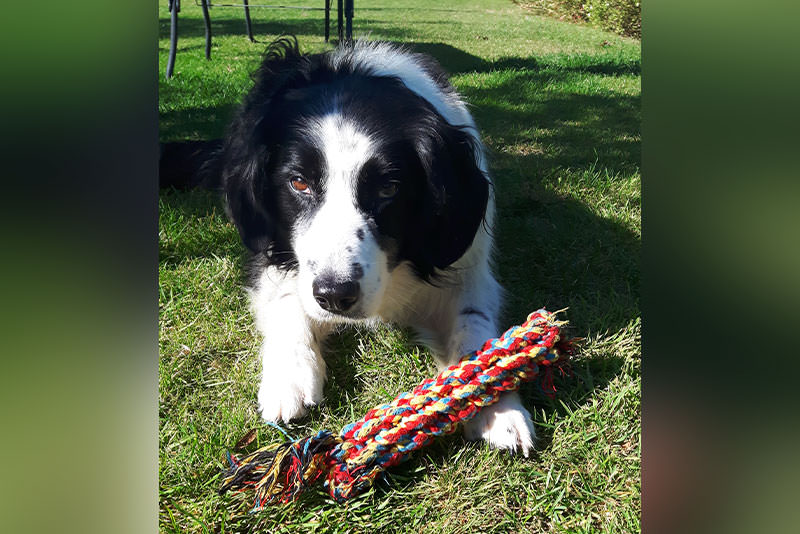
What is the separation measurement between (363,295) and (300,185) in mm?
518

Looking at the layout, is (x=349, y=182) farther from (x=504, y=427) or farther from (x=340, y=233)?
(x=504, y=427)

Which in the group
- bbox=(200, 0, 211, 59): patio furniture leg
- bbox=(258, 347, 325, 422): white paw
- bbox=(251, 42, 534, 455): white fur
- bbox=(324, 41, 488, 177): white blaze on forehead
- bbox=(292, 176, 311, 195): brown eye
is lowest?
bbox=(258, 347, 325, 422): white paw

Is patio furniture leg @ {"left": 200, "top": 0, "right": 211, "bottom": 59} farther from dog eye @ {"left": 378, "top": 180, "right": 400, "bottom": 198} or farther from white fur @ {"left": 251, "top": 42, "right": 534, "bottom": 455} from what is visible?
dog eye @ {"left": 378, "top": 180, "right": 400, "bottom": 198}

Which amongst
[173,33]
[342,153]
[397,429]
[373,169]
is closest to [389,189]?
[373,169]

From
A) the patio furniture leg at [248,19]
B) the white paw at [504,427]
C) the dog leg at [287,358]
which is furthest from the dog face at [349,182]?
the white paw at [504,427]

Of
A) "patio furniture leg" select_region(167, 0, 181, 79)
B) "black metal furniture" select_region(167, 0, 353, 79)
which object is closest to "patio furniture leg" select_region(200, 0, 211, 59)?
"black metal furniture" select_region(167, 0, 353, 79)

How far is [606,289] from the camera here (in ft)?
8.09

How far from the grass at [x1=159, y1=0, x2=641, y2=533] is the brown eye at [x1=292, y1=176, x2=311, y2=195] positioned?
0.51m

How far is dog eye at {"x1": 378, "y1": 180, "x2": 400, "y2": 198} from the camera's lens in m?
1.96

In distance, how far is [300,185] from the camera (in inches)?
80.0

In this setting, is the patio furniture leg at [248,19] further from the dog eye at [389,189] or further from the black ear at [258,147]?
the dog eye at [389,189]

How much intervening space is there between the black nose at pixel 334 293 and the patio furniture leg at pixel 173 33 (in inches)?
41.6
